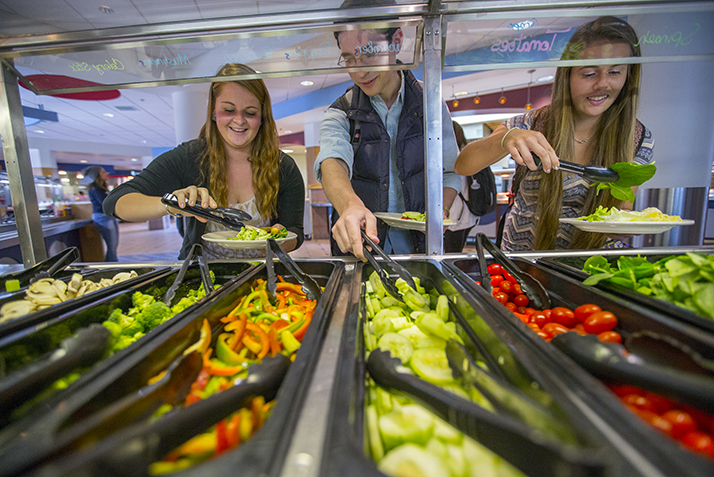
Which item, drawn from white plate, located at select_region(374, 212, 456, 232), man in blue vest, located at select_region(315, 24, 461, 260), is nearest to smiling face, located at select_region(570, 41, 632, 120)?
man in blue vest, located at select_region(315, 24, 461, 260)

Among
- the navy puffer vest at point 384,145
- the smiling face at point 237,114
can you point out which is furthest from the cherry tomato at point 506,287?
the smiling face at point 237,114

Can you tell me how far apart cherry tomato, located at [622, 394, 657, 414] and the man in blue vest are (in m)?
1.26

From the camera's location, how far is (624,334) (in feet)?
2.31

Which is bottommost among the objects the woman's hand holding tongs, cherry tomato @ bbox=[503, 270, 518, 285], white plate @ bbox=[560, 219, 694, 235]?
cherry tomato @ bbox=[503, 270, 518, 285]

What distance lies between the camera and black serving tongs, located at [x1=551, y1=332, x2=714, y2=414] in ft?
1.34

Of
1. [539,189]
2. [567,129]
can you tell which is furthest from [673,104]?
[539,189]

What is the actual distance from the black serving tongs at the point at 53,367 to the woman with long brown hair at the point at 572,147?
5.14 ft

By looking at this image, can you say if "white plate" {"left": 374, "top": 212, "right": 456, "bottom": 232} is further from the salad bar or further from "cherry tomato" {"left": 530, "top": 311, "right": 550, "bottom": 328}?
"cherry tomato" {"left": 530, "top": 311, "right": 550, "bottom": 328}

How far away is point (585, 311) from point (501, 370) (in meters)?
0.36

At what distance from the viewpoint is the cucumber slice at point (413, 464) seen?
1.23 ft

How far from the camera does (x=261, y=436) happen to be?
1.23ft

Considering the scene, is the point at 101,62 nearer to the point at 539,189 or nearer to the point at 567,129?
the point at 539,189

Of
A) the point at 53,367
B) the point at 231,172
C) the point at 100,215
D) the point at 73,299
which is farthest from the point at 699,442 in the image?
the point at 100,215

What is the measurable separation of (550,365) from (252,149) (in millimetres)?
2171
